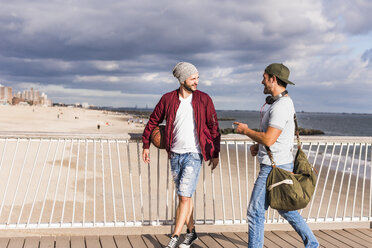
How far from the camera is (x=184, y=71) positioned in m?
3.27

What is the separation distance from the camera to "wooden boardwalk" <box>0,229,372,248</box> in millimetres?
3830

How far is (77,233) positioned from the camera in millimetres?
4070

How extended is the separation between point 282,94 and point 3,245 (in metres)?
3.20


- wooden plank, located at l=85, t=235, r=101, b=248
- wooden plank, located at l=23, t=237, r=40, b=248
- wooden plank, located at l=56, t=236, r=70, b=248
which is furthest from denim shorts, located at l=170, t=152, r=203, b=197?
wooden plank, located at l=23, t=237, r=40, b=248

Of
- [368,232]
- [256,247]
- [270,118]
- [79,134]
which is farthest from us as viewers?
[368,232]

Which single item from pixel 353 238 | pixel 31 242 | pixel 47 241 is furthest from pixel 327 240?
pixel 31 242

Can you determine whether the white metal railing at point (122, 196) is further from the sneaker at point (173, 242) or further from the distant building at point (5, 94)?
the distant building at point (5, 94)

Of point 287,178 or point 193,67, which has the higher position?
point 193,67

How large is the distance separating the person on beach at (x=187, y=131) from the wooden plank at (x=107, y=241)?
34.0 inches

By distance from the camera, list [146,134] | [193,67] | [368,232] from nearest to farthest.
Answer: [193,67] → [146,134] → [368,232]

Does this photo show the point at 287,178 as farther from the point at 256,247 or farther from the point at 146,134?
the point at 146,134

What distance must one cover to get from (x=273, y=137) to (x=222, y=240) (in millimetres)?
1940

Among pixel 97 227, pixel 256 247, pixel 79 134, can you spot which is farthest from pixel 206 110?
pixel 97 227

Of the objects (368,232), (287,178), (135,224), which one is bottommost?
(368,232)
